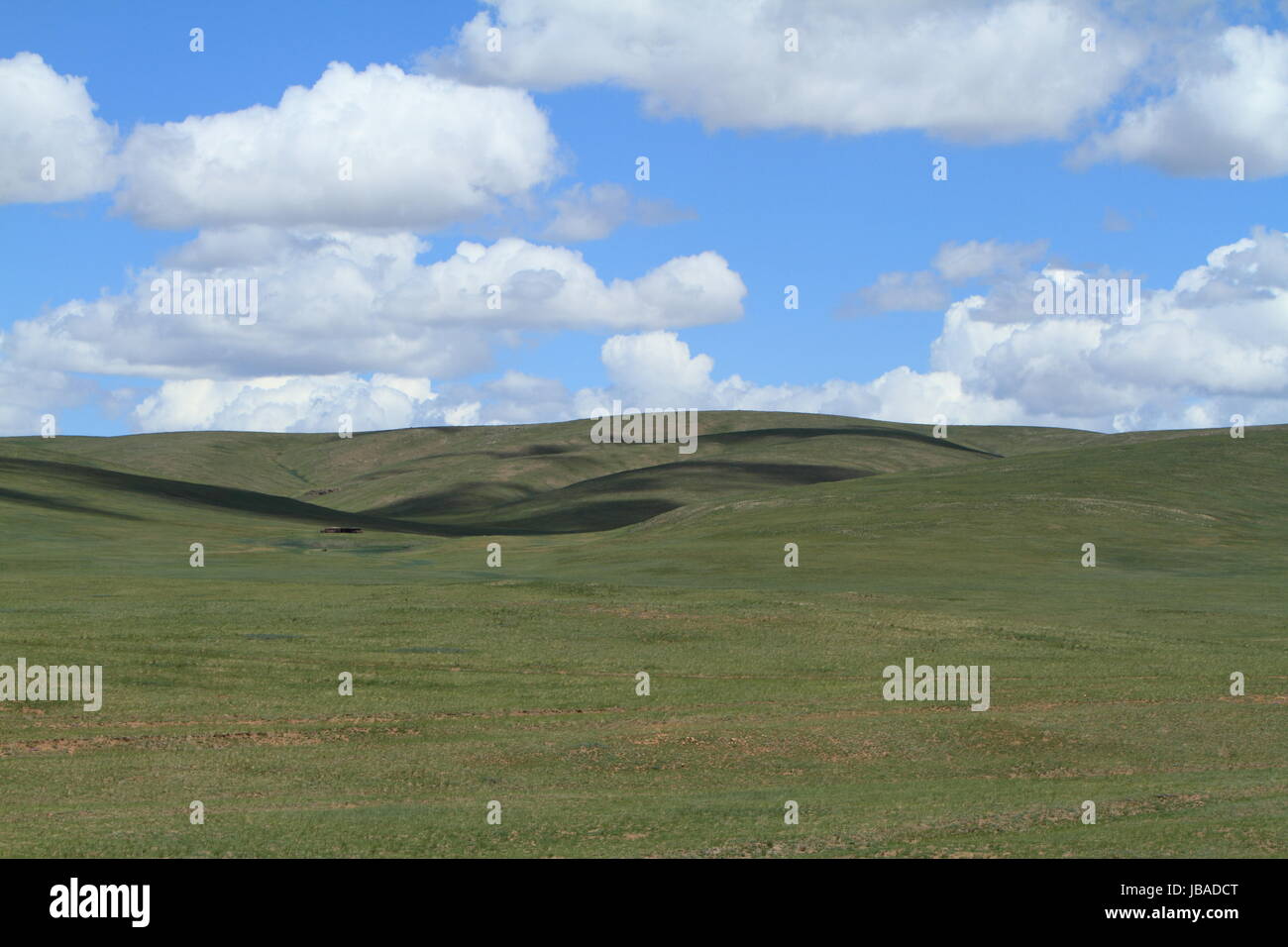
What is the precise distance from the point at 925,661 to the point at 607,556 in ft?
152

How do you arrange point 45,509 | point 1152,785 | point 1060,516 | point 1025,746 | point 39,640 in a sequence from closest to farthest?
point 1152,785, point 1025,746, point 39,640, point 1060,516, point 45,509

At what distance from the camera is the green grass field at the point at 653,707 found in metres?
26.0

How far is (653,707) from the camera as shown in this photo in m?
41.8

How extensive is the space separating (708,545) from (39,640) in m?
56.4

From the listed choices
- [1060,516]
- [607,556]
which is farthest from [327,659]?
[1060,516]

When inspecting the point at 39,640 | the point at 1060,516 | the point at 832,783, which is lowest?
the point at 832,783

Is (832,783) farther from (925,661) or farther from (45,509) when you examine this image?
(45,509)

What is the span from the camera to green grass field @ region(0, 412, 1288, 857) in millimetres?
25984

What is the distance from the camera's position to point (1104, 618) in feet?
204
